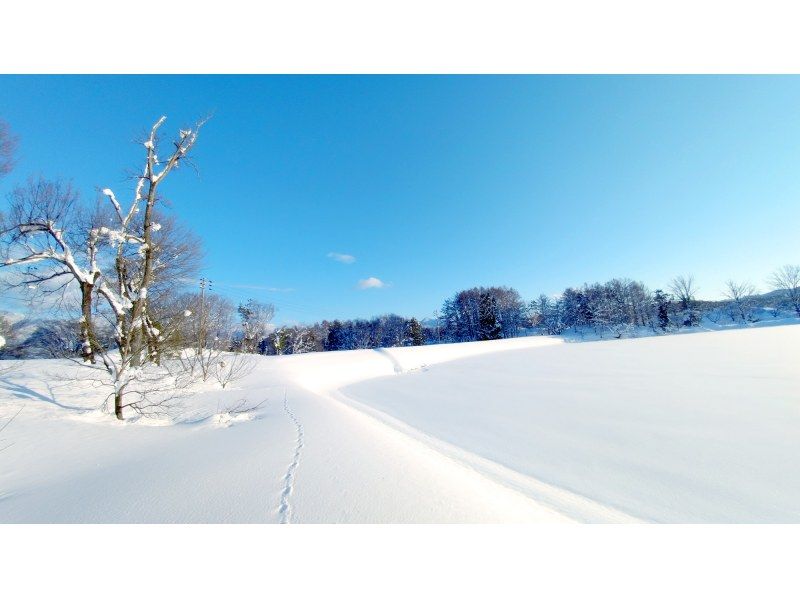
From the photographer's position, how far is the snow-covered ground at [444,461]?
215cm

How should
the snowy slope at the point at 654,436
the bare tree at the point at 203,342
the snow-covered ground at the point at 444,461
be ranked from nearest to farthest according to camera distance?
1. the snow-covered ground at the point at 444,461
2. the snowy slope at the point at 654,436
3. the bare tree at the point at 203,342

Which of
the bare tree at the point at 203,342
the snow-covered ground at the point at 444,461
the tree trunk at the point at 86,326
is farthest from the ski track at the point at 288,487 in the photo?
the bare tree at the point at 203,342

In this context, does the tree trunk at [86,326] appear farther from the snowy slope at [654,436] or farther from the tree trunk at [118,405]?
the snowy slope at [654,436]

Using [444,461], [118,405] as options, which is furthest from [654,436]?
[118,405]

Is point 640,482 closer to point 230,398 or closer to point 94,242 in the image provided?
point 230,398

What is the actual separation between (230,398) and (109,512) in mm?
7657

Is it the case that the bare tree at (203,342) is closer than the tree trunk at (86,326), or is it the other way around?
the tree trunk at (86,326)

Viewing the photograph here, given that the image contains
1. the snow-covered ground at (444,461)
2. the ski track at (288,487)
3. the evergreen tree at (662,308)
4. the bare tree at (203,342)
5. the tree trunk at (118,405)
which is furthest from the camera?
the evergreen tree at (662,308)

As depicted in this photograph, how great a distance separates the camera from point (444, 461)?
3412 millimetres

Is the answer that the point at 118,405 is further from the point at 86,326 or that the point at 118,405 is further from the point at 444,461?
the point at 444,461

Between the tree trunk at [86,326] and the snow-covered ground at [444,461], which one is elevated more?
the tree trunk at [86,326]

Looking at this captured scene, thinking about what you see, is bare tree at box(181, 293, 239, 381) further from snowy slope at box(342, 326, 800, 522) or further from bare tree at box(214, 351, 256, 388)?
snowy slope at box(342, 326, 800, 522)

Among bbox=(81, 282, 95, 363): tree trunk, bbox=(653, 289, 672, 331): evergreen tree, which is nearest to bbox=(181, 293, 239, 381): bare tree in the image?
bbox=(81, 282, 95, 363): tree trunk

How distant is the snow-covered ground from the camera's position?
2.15m
